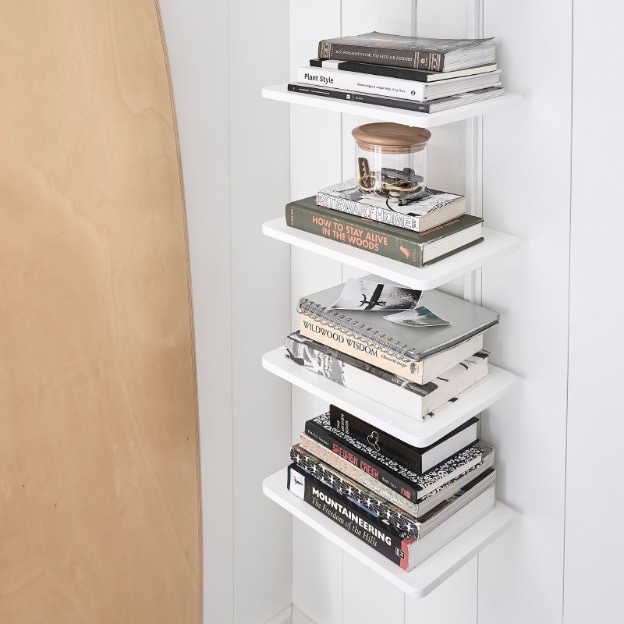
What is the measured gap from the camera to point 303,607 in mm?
1773

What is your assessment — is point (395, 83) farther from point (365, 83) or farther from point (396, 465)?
point (396, 465)

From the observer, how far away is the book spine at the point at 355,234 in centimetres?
107

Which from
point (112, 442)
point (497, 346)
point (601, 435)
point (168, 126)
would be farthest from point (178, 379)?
point (601, 435)

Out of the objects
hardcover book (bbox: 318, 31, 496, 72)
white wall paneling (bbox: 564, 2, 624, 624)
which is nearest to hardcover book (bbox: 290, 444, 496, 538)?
white wall paneling (bbox: 564, 2, 624, 624)

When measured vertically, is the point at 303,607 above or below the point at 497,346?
below

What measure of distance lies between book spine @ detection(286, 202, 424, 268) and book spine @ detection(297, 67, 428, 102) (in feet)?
0.56

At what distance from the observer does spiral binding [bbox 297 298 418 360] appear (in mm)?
1140

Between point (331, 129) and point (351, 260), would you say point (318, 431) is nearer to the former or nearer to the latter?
point (351, 260)

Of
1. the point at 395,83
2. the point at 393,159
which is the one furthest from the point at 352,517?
the point at 395,83

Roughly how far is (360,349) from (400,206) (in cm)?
21

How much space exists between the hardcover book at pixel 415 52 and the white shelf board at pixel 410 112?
0.16 feet

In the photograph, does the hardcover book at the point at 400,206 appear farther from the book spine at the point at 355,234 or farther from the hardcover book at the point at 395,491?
the hardcover book at the point at 395,491

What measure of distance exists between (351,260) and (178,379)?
42 cm

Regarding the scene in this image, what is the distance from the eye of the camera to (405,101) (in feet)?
3.32
